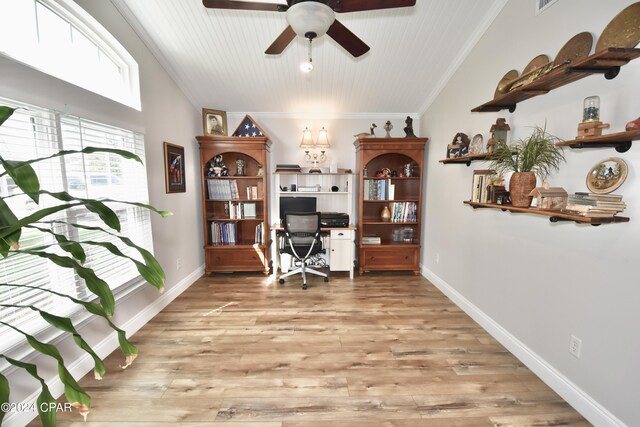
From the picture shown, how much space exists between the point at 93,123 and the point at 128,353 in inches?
69.3

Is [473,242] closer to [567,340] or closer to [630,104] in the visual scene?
[567,340]

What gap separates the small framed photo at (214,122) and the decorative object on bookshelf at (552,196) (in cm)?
339

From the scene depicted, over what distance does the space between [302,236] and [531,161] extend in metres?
2.25

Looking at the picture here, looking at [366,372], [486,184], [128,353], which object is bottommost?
[366,372]

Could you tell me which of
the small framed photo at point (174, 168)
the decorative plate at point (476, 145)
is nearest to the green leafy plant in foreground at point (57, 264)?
the small framed photo at point (174, 168)

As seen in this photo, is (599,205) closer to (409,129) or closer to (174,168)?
(409,129)

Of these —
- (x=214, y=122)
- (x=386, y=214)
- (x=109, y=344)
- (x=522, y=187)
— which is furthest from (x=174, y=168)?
(x=522, y=187)

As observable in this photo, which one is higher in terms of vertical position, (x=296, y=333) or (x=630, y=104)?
(x=630, y=104)

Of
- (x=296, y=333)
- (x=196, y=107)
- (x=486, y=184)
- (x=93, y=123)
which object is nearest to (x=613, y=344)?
(x=486, y=184)

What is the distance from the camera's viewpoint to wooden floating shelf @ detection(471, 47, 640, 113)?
1211 millimetres

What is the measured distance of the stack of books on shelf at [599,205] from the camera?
128 centimetres

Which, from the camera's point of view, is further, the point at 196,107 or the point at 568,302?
the point at 196,107

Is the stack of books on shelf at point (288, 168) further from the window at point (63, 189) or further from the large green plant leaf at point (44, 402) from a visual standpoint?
the large green plant leaf at point (44, 402)

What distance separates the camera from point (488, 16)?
2.22 meters
